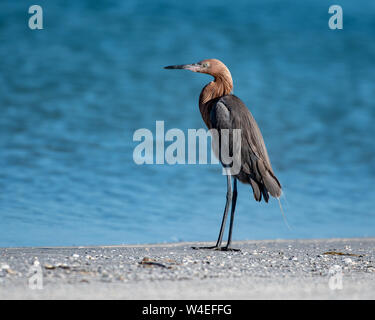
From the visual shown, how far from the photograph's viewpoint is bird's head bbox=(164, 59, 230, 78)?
7.94 m

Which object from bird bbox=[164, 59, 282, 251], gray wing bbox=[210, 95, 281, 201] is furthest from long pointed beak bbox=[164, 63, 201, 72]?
gray wing bbox=[210, 95, 281, 201]

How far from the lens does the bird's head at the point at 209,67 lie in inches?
313

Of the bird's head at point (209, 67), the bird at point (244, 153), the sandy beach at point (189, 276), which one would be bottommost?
the sandy beach at point (189, 276)

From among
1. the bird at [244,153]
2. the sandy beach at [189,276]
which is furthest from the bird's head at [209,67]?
the sandy beach at [189,276]

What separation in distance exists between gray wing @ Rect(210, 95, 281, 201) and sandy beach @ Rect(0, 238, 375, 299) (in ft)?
3.11

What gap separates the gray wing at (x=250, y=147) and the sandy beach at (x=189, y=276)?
0.95m

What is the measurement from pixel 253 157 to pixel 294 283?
276 centimetres

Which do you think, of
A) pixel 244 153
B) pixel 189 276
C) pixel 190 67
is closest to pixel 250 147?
pixel 244 153

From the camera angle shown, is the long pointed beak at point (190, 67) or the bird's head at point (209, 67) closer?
the bird's head at point (209, 67)

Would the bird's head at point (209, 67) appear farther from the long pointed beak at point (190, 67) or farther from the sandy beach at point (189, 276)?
the sandy beach at point (189, 276)

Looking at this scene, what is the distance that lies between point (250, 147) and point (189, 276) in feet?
9.24
